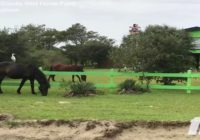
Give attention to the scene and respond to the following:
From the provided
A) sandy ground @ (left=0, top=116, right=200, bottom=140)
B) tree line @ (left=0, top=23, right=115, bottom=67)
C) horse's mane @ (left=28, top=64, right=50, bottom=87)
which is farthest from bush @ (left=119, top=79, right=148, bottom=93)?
tree line @ (left=0, top=23, right=115, bottom=67)

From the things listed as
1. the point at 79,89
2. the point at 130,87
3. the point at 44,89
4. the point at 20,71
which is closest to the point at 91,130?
the point at 79,89

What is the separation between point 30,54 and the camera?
3039 cm

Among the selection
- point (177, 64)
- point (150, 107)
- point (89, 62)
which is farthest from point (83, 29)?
point (150, 107)

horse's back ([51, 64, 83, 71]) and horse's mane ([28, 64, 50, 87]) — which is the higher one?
horse's back ([51, 64, 83, 71])

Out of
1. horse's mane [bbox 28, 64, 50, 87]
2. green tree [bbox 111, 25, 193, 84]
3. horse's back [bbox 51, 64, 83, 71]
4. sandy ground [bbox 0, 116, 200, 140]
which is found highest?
green tree [bbox 111, 25, 193, 84]

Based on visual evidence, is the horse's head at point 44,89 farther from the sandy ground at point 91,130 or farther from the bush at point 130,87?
the sandy ground at point 91,130

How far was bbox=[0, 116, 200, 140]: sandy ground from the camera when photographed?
32.1 feet

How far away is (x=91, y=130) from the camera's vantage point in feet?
33.0

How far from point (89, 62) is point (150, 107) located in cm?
6694

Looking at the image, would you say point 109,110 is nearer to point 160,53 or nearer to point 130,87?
point 130,87

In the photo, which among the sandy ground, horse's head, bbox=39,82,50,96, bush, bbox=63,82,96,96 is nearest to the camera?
the sandy ground

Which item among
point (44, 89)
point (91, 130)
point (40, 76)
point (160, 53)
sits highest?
point (160, 53)

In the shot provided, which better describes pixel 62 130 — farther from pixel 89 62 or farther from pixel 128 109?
pixel 89 62

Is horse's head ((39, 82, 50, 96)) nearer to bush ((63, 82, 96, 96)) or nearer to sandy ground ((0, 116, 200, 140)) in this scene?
bush ((63, 82, 96, 96))
